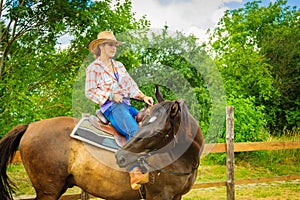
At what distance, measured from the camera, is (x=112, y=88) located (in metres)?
3.65

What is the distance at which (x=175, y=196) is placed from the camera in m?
3.79

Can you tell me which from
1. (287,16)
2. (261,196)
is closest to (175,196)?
(261,196)

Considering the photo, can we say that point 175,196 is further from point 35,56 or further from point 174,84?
point 35,56

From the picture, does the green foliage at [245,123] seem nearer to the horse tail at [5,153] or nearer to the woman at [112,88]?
the woman at [112,88]

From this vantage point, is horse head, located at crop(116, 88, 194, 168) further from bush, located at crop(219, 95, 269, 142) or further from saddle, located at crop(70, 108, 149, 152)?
bush, located at crop(219, 95, 269, 142)

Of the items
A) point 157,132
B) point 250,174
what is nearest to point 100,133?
point 157,132

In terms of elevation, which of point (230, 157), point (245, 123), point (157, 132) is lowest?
point (230, 157)

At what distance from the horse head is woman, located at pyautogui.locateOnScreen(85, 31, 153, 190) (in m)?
0.42

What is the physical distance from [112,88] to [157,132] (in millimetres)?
802

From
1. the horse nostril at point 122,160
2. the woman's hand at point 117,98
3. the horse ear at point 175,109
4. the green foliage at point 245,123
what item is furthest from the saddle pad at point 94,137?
the green foliage at point 245,123

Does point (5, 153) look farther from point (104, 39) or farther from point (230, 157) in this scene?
point (230, 157)

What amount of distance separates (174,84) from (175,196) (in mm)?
1267

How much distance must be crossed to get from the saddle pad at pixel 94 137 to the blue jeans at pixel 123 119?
162 mm

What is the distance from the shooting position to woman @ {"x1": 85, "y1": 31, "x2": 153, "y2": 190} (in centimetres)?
361
